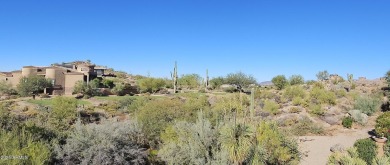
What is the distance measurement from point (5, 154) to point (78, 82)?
40937 mm

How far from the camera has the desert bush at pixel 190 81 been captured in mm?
65812

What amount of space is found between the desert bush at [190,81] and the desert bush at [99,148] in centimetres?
5199

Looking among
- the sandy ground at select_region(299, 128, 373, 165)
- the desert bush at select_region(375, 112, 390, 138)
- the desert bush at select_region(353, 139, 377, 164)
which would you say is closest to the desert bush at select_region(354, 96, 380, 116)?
the sandy ground at select_region(299, 128, 373, 165)

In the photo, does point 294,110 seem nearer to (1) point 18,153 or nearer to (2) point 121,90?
(1) point 18,153

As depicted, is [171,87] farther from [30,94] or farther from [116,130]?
[116,130]

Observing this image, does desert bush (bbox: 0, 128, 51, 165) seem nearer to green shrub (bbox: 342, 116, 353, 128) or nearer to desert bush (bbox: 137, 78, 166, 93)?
green shrub (bbox: 342, 116, 353, 128)

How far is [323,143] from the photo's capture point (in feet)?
65.5

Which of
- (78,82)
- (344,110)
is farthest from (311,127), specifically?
(78,82)

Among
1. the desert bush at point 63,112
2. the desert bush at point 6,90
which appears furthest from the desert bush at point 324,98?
the desert bush at point 6,90

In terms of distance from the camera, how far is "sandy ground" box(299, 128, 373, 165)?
53.5ft

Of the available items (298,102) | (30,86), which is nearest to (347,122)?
(298,102)

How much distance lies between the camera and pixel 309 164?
15.3 meters

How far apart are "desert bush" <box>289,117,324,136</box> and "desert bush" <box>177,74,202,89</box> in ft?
134

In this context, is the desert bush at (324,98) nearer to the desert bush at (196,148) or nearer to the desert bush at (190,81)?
the desert bush at (196,148)
